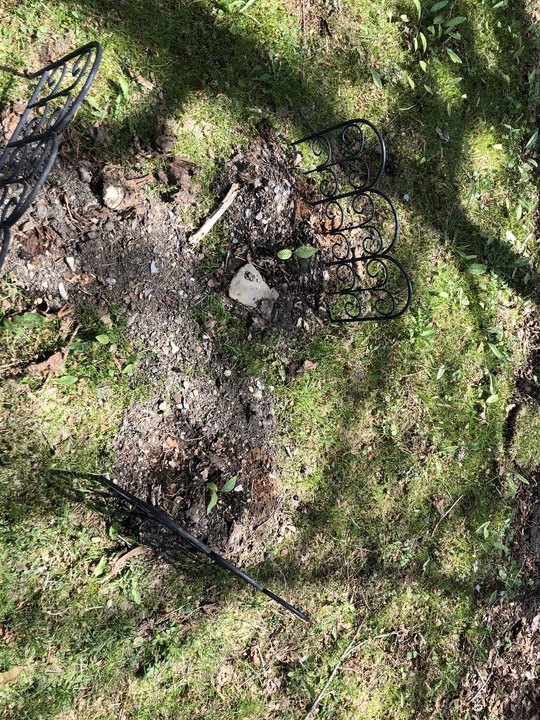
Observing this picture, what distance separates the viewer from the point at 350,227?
3.19m

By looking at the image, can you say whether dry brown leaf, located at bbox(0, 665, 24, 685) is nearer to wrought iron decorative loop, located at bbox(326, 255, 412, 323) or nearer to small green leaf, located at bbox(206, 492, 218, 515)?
small green leaf, located at bbox(206, 492, 218, 515)

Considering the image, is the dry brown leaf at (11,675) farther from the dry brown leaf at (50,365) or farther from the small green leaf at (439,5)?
the small green leaf at (439,5)

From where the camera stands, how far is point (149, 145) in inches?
112

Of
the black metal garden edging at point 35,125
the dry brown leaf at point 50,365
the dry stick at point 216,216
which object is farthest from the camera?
the dry stick at point 216,216

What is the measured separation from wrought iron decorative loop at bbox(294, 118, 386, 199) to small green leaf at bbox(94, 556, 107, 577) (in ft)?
7.64

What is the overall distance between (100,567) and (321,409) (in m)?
1.46

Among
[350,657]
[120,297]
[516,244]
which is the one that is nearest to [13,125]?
[120,297]

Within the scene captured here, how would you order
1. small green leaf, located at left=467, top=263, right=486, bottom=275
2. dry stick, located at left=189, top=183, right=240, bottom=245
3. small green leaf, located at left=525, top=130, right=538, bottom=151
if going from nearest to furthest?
dry stick, located at left=189, top=183, right=240, bottom=245 → small green leaf, located at left=467, top=263, right=486, bottom=275 → small green leaf, located at left=525, top=130, right=538, bottom=151

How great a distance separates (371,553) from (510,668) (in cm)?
142

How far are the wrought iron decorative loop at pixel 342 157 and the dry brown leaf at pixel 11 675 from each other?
286 cm

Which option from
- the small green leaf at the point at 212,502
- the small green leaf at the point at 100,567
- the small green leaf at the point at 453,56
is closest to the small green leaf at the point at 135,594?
the small green leaf at the point at 100,567

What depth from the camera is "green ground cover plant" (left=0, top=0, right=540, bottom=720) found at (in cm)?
253

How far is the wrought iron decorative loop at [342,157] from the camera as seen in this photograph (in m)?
3.35

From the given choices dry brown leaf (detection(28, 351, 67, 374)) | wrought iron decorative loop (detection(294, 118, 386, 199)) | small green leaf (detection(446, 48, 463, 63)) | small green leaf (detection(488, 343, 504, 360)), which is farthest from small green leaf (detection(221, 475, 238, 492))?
small green leaf (detection(446, 48, 463, 63))
